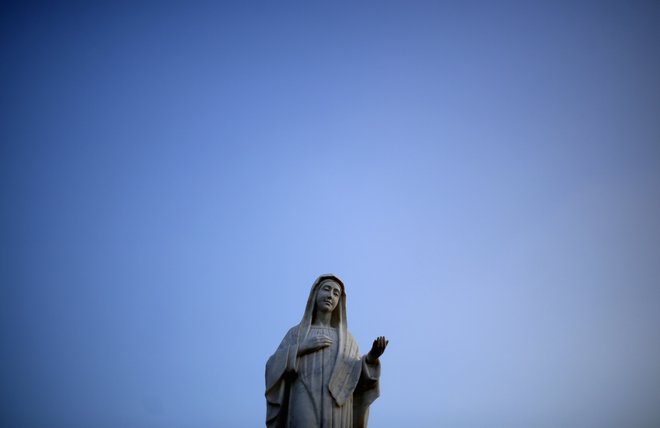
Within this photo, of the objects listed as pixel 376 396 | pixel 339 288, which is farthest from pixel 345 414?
pixel 339 288

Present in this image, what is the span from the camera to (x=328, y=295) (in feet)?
42.4

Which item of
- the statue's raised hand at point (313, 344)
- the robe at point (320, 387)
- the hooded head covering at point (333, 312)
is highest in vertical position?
the hooded head covering at point (333, 312)

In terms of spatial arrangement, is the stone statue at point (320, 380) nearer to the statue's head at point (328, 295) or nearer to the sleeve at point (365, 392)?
the sleeve at point (365, 392)

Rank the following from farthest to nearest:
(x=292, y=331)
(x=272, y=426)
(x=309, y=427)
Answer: (x=292, y=331), (x=272, y=426), (x=309, y=427)

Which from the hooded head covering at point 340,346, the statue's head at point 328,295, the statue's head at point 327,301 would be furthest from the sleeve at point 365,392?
the statue's head at point 328,295

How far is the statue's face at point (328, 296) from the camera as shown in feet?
42.4

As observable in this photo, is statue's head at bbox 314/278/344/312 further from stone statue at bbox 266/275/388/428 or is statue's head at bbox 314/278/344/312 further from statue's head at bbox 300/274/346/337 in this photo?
stone statue at bbox 266/275/388/428

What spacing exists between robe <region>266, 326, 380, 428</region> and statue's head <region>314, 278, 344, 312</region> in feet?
3.06

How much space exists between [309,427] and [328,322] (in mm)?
2661

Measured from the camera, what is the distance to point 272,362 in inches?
482

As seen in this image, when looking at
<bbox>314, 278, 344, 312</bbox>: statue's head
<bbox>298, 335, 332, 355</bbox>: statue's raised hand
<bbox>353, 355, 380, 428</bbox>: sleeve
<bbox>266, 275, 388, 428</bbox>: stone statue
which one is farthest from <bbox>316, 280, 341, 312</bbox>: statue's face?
<bbox>353, 355, 380, 428</bbox>: sleeve

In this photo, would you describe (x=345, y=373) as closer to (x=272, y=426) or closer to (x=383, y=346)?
(x=383, y=346)

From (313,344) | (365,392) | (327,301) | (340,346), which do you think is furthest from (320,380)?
(327,301)

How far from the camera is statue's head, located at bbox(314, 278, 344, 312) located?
508 inches
